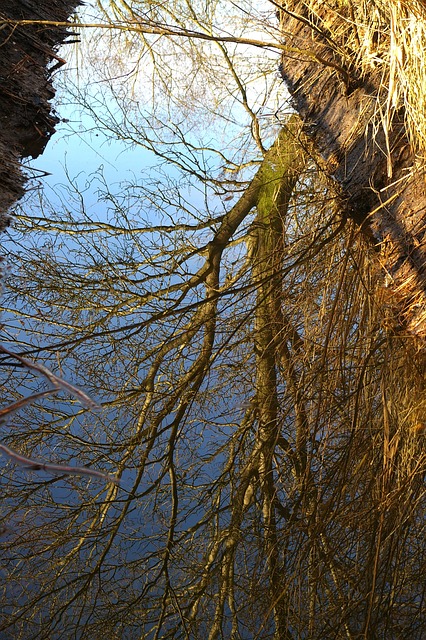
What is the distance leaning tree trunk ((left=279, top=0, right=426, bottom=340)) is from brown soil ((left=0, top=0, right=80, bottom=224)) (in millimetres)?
1117

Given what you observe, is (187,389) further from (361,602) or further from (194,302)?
(361,602)

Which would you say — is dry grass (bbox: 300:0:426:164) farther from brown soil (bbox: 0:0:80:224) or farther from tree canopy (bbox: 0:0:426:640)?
brown soil (bbox: 0:0:80:224)

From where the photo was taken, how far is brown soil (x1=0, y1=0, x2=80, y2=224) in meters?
2.74

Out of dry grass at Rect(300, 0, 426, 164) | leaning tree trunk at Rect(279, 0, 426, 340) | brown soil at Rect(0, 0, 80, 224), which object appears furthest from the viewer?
brown soil at Rect(0, 0, 80, 224)

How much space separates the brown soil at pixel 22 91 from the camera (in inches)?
108

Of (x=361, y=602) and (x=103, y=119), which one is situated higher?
(x=103, y=119)

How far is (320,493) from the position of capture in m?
2.25

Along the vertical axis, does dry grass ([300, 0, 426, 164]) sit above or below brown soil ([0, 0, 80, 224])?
below

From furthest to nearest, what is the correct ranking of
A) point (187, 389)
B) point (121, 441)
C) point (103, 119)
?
point (103, 119), point (187, 389), point (121, 441)


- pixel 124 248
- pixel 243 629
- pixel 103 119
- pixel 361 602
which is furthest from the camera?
pixel 103 119

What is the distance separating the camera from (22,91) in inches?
116

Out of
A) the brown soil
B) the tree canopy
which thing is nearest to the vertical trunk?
the tree canopy

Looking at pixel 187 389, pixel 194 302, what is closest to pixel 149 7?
pixel 194 302

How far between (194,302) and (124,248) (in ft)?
1.95
